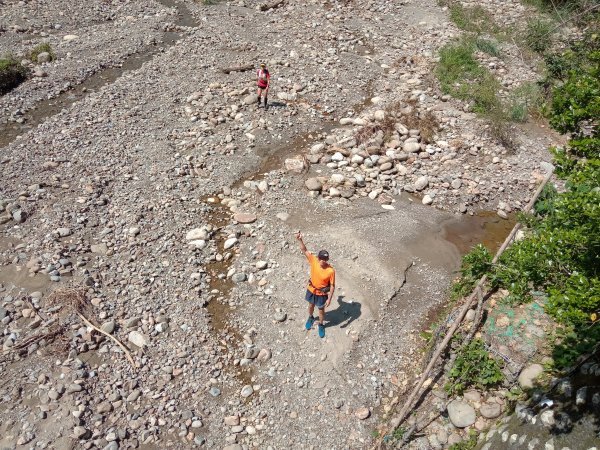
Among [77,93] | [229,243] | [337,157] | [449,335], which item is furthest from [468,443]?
[77,93]

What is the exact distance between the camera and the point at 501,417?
7973mm

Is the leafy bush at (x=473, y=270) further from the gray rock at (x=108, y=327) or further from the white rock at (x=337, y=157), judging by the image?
the gray rock at (x=108, y=327)

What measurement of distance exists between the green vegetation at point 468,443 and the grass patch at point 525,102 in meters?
12.2

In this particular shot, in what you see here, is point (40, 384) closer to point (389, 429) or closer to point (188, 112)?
point (389, 429)

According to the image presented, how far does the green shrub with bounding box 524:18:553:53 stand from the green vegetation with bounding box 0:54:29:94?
21.5 meters

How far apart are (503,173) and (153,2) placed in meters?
20.6

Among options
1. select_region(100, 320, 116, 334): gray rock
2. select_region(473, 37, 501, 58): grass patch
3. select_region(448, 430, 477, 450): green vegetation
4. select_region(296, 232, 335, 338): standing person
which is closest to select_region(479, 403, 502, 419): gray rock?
select_region(448, 430, 477, 450): green vegetation

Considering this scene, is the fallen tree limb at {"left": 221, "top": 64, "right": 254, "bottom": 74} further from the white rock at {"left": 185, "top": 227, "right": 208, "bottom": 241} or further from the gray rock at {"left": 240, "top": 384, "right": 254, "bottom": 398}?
the gray rock at {"left": 240, "top": 384, "right": 254, "bottom": 398}

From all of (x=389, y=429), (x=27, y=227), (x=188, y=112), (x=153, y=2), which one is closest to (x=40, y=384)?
(x=27, y=227)

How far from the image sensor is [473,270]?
1064 centimetres

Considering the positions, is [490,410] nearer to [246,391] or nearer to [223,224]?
[246,391]

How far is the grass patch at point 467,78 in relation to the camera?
17.0 m

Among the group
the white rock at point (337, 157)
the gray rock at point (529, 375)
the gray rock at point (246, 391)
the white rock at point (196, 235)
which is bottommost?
the gray rock at point (246, 391)

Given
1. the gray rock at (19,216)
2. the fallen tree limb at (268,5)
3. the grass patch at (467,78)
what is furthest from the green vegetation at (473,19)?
the gray rock at (19,216)
